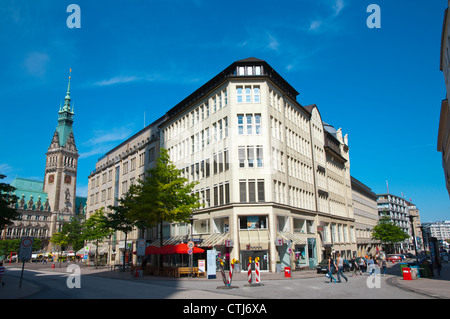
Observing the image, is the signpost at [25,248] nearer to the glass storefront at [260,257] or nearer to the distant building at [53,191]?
the glass storefront at [260,257]

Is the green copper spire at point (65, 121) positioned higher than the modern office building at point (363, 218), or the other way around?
the green copper spire at point (65, 121)

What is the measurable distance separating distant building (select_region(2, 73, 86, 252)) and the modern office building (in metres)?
121

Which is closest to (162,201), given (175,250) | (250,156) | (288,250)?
(175,250)

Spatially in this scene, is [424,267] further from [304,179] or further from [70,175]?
[70,175]

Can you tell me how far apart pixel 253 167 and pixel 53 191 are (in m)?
144

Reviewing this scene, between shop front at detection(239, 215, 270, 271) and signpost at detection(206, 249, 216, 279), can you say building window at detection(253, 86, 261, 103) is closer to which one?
shop front at detection(239, 215, 270, 271)

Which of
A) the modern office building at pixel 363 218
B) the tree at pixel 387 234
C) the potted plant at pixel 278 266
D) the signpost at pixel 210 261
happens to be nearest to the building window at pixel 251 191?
the potted plant at pixel 278 266

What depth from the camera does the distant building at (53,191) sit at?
14875 cm

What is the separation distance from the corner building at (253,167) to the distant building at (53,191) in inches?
4552

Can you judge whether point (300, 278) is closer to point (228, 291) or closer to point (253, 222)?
point (253, 222)
